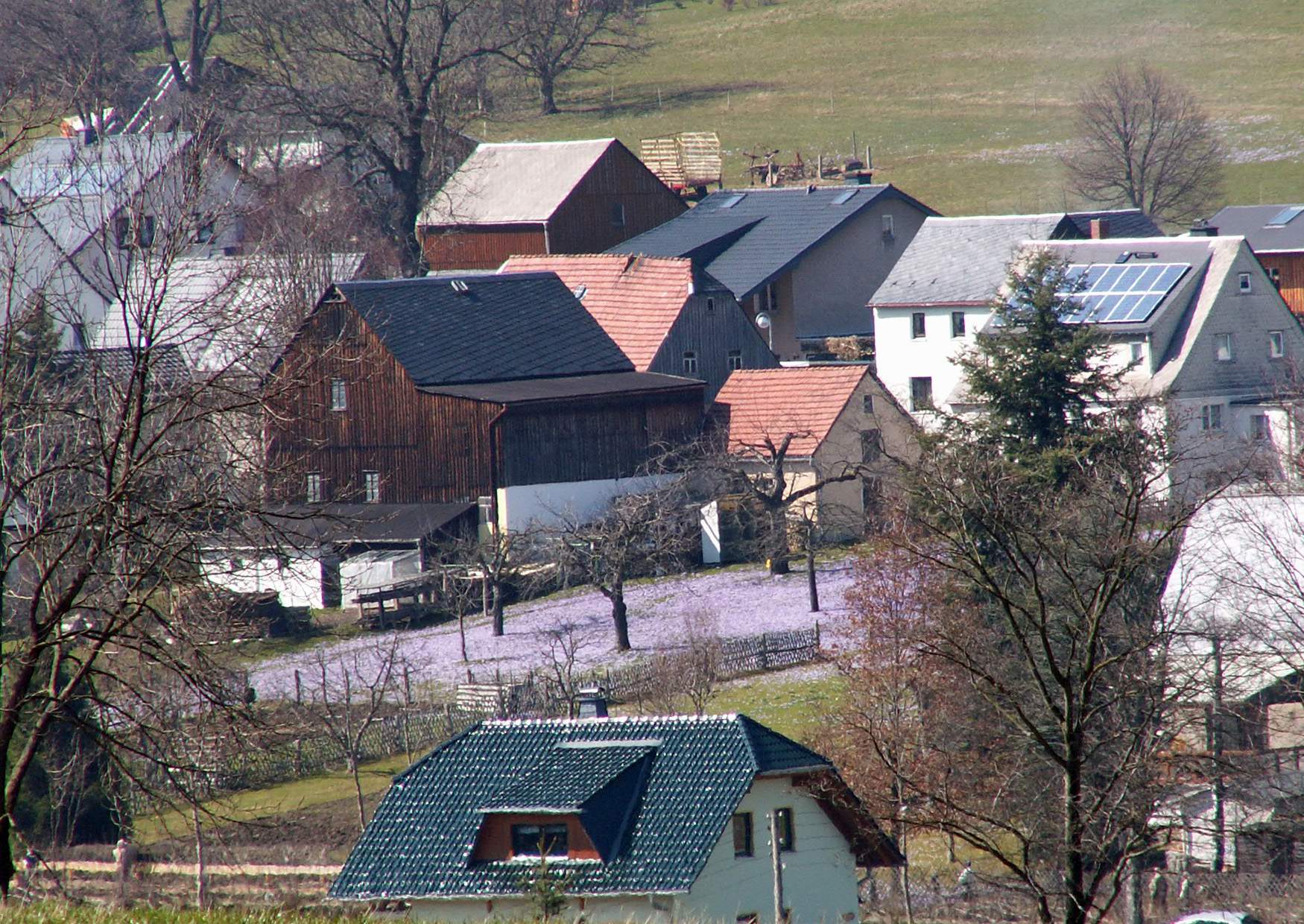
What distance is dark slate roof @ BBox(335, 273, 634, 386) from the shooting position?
153 feet

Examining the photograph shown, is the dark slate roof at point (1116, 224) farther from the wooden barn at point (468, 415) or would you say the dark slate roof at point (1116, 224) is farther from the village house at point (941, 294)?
the wooden barn at point (468, 415)

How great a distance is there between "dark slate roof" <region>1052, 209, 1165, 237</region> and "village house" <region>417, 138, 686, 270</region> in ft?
54.4

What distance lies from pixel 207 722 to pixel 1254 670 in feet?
53.5

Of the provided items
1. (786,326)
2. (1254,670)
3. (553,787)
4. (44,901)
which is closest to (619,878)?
(553,787)

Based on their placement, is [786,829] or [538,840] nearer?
[538,840]

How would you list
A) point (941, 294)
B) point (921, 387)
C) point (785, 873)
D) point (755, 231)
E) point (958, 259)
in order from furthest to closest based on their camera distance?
1. point (755, 231)
2. point (958, 259)
3. point (921, 387)
4. point (941, 294)
5. point (785, 873)

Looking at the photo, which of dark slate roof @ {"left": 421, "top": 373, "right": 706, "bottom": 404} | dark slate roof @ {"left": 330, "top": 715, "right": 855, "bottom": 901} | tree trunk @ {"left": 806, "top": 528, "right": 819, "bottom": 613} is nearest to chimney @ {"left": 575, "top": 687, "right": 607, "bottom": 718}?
dark slate roof @ {"left": 330, "top": 715, "right": 855, "bottom": 901}

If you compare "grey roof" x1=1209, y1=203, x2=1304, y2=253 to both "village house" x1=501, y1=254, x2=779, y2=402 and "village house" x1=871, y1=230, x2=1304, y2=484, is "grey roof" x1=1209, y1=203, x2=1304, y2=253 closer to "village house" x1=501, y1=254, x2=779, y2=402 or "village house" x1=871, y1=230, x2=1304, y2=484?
"village house" x1=871, y1=230, x2=1304, y2=484

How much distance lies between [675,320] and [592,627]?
15.2 m

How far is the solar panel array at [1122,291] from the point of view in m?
48.1

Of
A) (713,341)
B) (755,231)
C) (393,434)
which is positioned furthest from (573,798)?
(755,231)

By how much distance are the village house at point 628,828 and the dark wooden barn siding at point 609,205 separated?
4438 centimetres

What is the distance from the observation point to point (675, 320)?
168ft

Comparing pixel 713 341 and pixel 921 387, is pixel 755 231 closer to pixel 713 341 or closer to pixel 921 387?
pixel 921 387
